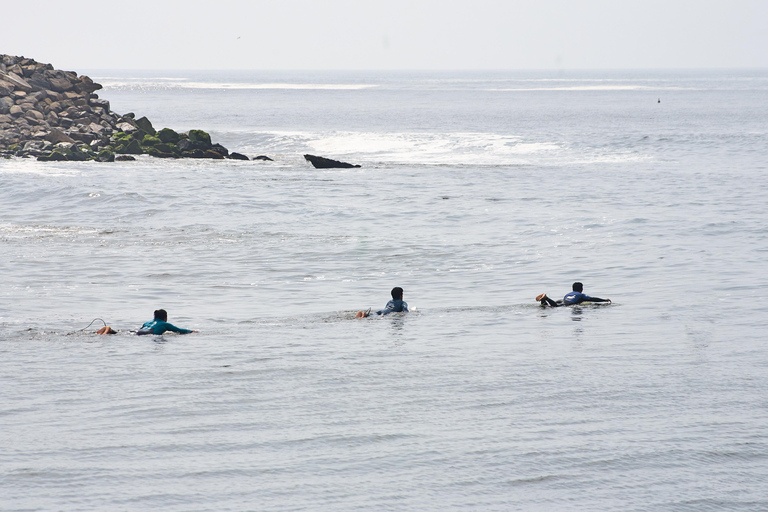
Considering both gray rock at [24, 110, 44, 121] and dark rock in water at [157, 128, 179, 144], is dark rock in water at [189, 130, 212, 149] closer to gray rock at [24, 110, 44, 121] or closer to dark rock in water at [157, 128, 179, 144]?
dark rock in water at [157, 128, 179, 144]

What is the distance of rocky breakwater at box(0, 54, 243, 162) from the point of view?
2189 inches

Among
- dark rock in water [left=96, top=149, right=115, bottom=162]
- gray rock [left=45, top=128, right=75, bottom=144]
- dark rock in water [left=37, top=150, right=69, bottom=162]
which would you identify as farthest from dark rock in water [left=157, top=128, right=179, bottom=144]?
dark rock in water [left=37, top=150, right=69, bottom=162]

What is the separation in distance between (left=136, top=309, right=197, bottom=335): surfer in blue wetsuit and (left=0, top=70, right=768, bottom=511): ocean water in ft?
0.63

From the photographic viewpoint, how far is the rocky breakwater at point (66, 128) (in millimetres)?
55594

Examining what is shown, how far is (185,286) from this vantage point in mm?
23062

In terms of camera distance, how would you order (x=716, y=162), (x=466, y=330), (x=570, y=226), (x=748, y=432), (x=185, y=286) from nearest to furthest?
1. (x=748, y=432)
2. (x=466, y=330)
3. (x=185, y=286)
4. (x=570, y=226)
5. (x=716, y=162)

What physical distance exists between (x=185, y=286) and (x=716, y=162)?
146ft

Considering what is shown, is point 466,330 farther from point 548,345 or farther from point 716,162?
point 716,162

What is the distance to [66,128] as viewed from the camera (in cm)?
5969

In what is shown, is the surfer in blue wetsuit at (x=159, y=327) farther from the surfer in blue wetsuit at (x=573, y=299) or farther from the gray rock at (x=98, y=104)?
the gray rock at (x=98, y=104)

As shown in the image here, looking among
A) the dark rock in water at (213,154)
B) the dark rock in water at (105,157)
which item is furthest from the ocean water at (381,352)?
the dark rock in water at (213,154)

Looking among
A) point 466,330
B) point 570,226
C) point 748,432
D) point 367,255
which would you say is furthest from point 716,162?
point 748,432

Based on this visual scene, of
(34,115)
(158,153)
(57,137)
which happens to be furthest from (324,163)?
(34,115)

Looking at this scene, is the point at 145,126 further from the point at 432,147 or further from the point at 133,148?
the point at 432,147
